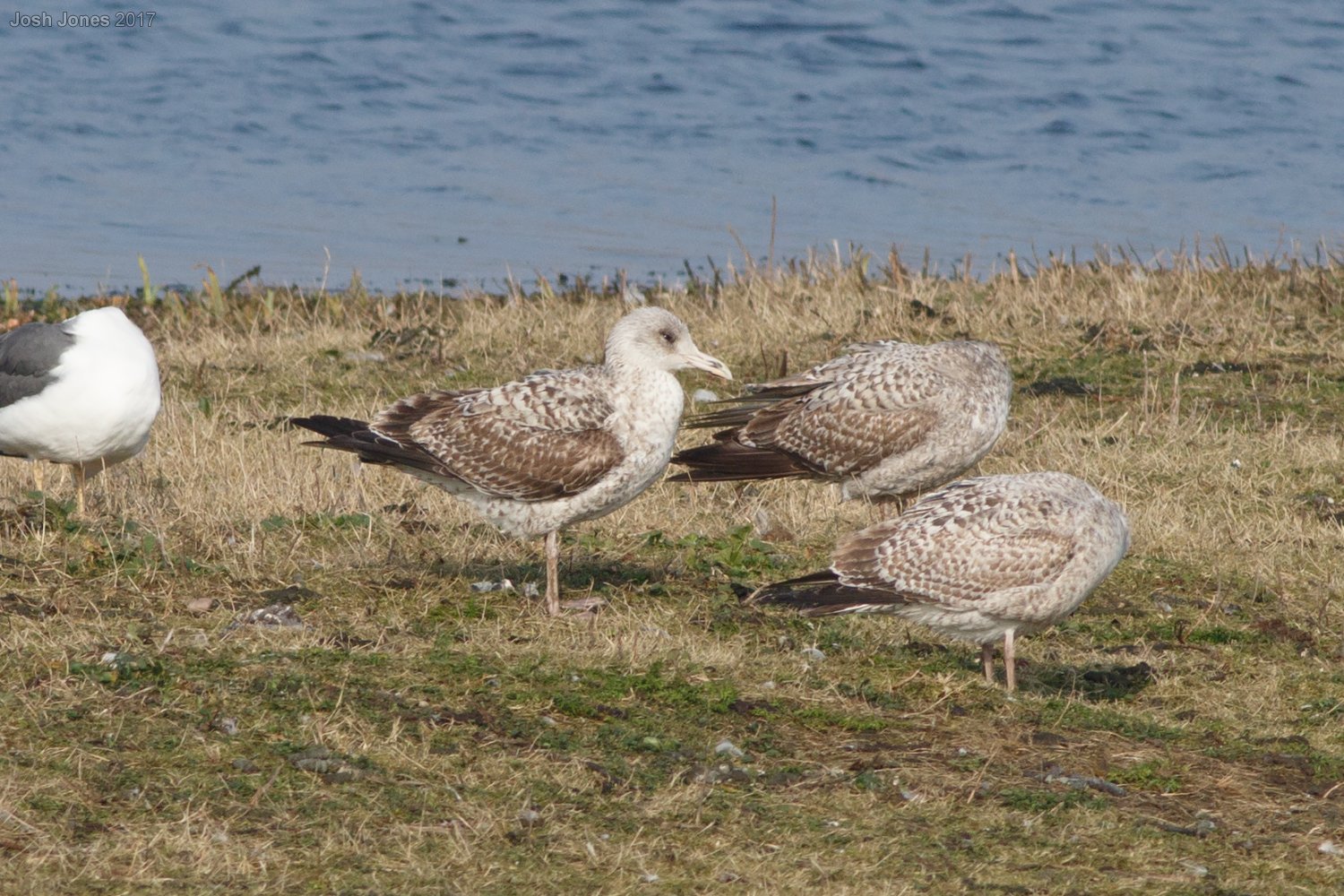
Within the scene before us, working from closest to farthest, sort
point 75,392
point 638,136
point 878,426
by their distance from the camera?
point 75,392, point 878,426, point 638,136

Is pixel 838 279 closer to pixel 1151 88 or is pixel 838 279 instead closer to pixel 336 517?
→ pixel 336 517

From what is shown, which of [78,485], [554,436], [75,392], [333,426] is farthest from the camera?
[78,485]

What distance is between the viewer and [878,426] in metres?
8.42

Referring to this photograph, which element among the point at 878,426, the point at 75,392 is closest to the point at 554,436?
the point at 878,426

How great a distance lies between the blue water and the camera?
2022cm

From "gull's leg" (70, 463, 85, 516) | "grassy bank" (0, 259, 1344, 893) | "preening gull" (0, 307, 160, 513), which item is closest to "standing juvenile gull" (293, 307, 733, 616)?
"grassy bank" (0, 259, 1344, 893)

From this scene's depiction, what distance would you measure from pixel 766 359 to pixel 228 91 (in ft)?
55.1

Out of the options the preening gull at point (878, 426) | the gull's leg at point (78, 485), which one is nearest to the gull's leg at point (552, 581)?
the preening gull at point (878, 426)

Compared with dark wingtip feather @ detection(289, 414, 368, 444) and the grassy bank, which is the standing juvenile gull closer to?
dark wingtip feather @ detection(289, 414, 368, 444)

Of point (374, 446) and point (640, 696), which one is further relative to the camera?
point (374, 446)

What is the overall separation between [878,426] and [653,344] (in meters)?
1.75

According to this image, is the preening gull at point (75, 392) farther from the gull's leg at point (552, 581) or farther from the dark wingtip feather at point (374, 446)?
the gull's leg at point (552, 581)

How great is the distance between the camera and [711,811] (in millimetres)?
5008

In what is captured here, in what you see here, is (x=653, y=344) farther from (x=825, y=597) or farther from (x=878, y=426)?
(x=878, y=426)
